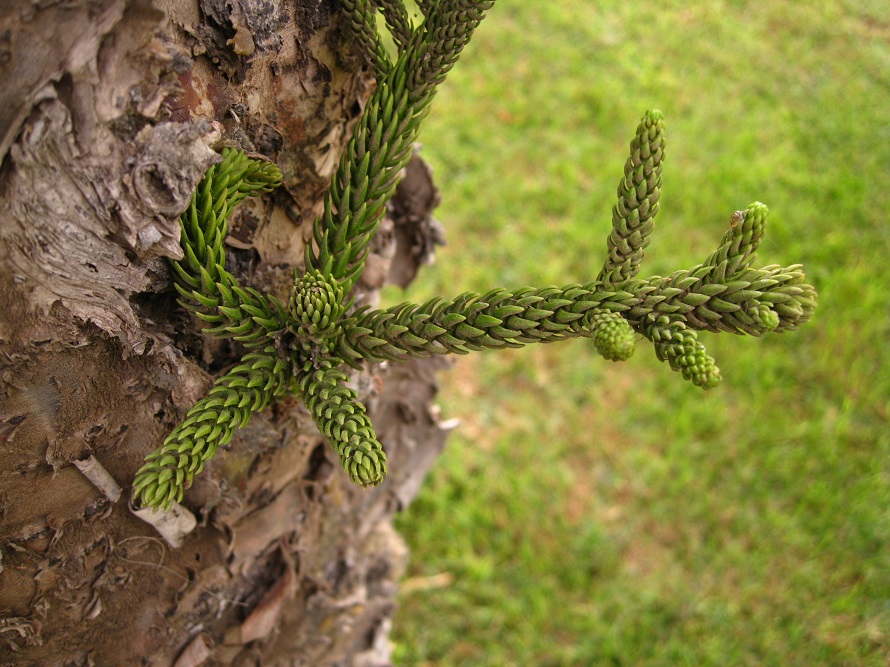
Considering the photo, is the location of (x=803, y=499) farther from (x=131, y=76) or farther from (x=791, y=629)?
(x=131, y=76)

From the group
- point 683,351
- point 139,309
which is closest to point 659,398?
point 683,351

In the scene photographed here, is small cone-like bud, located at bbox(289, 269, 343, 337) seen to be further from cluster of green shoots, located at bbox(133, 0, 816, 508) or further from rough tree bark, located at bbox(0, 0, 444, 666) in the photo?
rough tree bark, located at bbox(0, 0, 444, 666)

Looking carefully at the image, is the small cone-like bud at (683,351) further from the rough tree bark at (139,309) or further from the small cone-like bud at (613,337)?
the rough tree bark at (139,309)

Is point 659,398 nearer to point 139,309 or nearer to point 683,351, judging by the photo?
point 683,351

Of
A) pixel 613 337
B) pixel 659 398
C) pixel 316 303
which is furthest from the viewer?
pixel 659 398

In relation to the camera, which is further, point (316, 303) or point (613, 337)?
point (316, 303)

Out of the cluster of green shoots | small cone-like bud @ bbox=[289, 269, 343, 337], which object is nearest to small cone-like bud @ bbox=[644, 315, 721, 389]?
the cluster of green shoots
